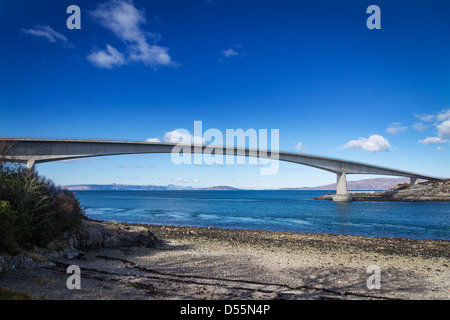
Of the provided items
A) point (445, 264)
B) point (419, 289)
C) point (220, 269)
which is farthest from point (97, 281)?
point (445, 264)

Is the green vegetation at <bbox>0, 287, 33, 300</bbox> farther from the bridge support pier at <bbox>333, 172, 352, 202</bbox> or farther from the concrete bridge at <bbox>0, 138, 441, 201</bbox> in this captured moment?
the bridge support pier at <bbox>333, 172, 352, 202</bbox>

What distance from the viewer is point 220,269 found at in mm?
14180

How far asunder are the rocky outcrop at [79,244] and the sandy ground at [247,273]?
52cm

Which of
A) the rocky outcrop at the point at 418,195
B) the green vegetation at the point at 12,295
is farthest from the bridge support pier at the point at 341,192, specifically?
the green vegetation at the point at 12,295

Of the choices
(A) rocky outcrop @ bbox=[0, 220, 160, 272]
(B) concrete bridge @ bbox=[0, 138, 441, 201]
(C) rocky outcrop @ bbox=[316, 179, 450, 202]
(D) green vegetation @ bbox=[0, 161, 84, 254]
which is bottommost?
(C) rocky outcrop @ bbox=[316, 179, 450, 202]

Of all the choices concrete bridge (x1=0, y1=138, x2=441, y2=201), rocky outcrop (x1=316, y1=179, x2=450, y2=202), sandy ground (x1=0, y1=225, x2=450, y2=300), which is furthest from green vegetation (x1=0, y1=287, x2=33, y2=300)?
rocky outcrop (x1=316, y1=179, x2=450, y2=202)

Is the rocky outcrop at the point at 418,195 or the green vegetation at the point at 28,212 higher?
the green vegetation at the point at 28,212

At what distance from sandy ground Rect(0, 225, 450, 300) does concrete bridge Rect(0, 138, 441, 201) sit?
16.4 m

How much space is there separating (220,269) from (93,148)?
4652 cm

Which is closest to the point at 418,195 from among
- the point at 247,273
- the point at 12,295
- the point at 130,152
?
the point at 130,152

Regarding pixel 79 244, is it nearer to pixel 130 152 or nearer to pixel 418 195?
pixel 130 152

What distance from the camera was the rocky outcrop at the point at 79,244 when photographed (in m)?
11.2

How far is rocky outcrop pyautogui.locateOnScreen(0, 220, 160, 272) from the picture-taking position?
11172 mm

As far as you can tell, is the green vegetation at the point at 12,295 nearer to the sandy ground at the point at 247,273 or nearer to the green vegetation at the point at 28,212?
the sandy ground at the point at 247,273
